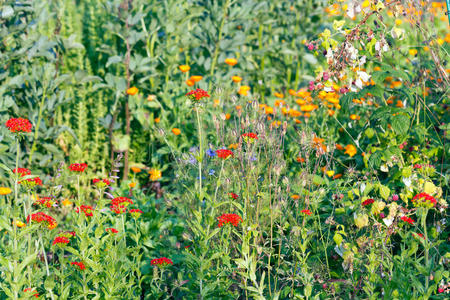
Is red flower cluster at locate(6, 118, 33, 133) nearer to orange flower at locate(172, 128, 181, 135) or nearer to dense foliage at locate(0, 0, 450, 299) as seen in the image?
dense foliage at locate(0, 0, 450, 299)

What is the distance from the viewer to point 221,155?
7.16 ft

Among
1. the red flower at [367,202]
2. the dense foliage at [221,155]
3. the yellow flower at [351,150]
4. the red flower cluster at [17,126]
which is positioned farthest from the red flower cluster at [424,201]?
the red flower cluster at [17,126]

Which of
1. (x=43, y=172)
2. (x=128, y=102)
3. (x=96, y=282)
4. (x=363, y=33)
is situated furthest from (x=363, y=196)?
(x=43, y=172)

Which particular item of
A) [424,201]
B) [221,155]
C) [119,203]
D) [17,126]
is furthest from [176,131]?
[424,201]

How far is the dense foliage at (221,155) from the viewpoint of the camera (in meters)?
2.23

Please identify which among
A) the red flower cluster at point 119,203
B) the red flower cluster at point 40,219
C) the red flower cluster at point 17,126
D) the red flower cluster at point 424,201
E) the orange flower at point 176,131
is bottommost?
the orange flower at point 176,131

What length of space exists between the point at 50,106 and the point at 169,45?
101 centimetres

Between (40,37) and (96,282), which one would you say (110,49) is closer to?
(40,37)

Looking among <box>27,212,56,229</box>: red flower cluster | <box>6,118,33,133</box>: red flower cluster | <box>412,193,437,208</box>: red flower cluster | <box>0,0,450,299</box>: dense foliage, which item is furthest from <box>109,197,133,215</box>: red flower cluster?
<box>412,193,437,208</box>: red flower cluster

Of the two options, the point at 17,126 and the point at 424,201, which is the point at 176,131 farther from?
the point at 424,201

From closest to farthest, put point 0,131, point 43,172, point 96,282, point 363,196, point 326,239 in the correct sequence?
1. point 96,282
2. point 363,196
3. point 326,239
4. point 0,131
5. point 43,172

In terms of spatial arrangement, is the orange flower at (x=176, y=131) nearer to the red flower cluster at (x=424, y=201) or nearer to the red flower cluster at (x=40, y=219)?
Result: the red flower cluster at (x=40, y=219)

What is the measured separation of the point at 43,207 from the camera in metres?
2.26

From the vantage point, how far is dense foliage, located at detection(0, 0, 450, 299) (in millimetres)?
2232
